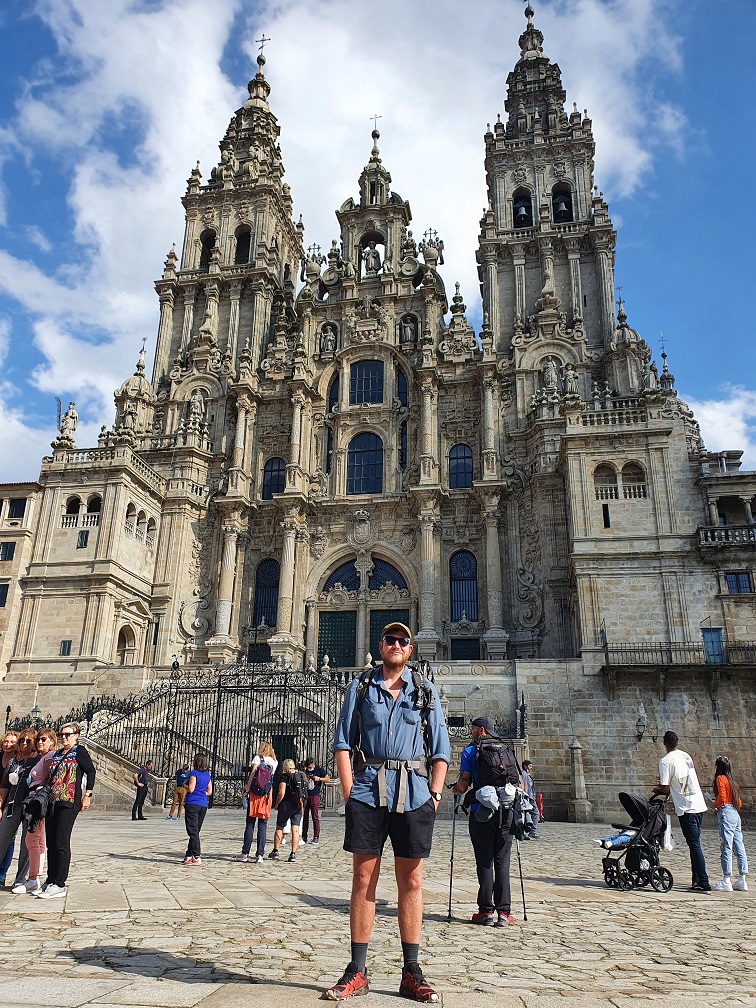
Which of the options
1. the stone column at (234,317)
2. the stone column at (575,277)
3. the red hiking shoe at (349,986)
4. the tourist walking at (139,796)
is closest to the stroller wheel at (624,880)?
the red hiking shoe at (349,986)

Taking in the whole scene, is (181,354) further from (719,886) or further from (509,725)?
(719,886)

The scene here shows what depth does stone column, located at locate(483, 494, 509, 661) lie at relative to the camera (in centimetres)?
3142

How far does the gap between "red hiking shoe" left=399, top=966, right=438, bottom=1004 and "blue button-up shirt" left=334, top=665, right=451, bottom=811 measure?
2.89 feet

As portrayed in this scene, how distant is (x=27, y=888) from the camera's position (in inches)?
316

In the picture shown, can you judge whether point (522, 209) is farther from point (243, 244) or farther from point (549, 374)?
point (243, 244)

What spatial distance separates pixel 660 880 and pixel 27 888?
24.1ft

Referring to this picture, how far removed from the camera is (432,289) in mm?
38844

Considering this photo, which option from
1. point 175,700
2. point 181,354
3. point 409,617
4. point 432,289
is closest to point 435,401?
point 432,289

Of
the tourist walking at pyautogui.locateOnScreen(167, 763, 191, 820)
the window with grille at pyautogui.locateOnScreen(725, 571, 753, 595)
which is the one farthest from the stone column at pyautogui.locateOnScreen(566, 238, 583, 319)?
the tourist walking at pyautogui.locateOnScreen(167, 763, 191, 820)

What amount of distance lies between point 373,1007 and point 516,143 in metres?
44.3

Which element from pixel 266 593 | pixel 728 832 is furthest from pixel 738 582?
pixel 266 593

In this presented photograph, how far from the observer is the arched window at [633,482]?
28359 millimetres

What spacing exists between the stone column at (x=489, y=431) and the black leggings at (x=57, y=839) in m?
27.7

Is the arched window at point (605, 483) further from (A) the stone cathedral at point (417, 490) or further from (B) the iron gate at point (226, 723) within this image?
(B) the iron gate at point (226, 723)
